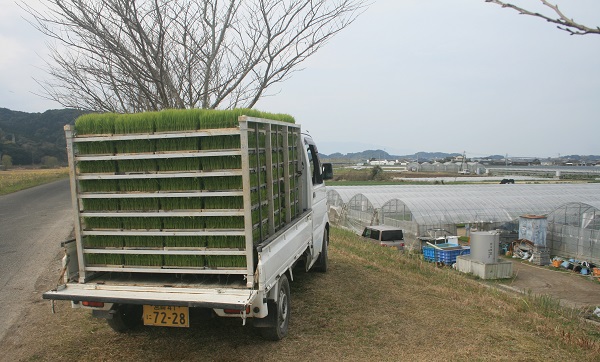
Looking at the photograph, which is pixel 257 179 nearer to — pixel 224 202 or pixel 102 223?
pixel 224 202

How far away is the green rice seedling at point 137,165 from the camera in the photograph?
4.32m

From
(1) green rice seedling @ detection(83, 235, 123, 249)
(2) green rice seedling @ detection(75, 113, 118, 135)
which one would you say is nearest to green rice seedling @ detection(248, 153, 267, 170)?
(2) green rice seedling @ detection(75, 113, 118, 135)

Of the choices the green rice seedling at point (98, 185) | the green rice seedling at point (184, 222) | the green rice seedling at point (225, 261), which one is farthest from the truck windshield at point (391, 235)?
the green rice seedling at point (98, 185)

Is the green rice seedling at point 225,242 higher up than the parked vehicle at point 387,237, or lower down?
higher up

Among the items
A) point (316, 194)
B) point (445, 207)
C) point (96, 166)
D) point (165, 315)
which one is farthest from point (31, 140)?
point (165, 315)

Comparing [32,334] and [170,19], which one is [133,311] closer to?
[32,334]

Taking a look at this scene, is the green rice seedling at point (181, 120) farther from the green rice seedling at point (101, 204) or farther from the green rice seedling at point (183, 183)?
the green rice seedling at point (101, 204)

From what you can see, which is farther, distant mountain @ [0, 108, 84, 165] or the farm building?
distant mountain @ [0, 108, 84, 165]

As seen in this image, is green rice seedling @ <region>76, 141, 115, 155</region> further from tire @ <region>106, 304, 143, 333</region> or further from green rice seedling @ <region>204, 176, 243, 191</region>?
tire @ <region>106, 304, 143, 333</region>

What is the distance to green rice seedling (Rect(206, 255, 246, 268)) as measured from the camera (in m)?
4.21

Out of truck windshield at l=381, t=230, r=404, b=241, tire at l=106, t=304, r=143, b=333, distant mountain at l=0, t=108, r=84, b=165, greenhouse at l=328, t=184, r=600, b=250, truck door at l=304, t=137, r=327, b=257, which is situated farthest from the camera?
distant mountain at l=0, t=108, r=84, b=165

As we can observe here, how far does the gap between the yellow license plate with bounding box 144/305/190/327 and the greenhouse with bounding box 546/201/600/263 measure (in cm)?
1985

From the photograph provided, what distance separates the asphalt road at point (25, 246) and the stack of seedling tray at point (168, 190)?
219cm

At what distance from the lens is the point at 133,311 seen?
521 cm
